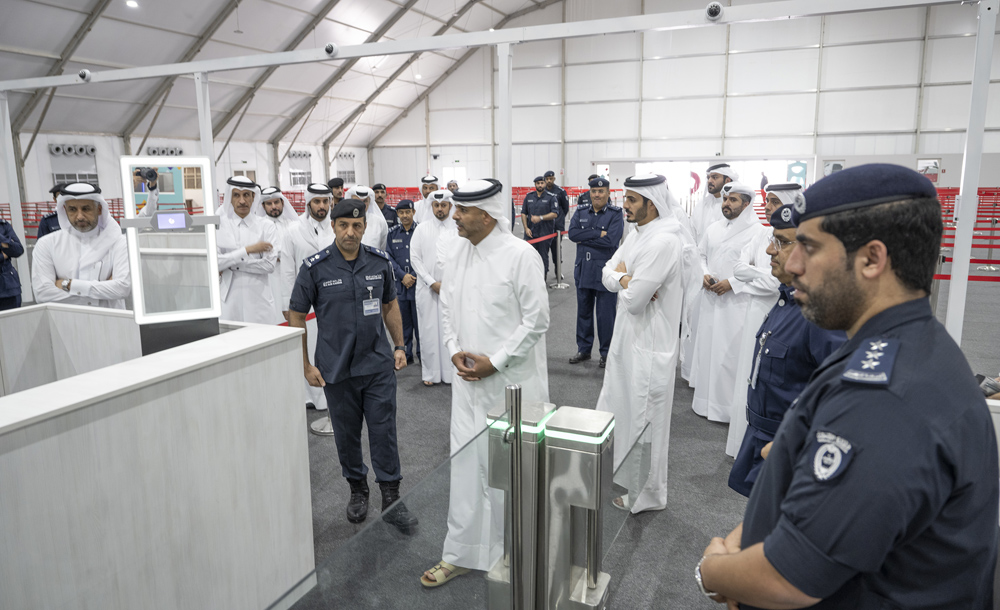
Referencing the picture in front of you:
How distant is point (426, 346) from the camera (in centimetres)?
592

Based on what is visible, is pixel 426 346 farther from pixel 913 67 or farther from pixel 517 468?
pixel 913 67

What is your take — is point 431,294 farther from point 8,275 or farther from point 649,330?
point 8,275

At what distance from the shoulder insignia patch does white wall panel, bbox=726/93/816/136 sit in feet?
64.8

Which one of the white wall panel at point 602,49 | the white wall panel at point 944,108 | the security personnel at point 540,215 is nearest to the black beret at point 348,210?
the security personnel at point 540,215

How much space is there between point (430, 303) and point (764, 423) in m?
4.16

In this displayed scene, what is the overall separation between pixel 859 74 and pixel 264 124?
18150mm

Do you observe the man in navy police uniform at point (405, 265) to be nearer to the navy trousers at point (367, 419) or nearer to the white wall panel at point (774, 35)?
the navy trousers at point (367, 419)

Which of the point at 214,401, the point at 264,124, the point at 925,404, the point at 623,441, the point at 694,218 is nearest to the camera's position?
the point at 925,404

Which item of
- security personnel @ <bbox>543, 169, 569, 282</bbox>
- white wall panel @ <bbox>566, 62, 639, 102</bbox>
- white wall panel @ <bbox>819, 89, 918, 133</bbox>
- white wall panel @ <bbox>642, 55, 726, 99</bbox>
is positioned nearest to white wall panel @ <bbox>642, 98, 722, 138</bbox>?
white wall panel @ <bbox>642, 55, 726, 99</bbox>

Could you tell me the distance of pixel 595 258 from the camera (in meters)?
6.43

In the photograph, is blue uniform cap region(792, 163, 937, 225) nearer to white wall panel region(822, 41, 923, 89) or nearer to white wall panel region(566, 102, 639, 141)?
white wall panel region(822, 41, 923, 89)

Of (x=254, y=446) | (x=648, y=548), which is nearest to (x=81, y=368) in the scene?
(x=254, y=446)

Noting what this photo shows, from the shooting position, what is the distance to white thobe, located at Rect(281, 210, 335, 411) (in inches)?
194

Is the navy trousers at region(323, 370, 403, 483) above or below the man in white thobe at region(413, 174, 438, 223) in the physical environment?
below
